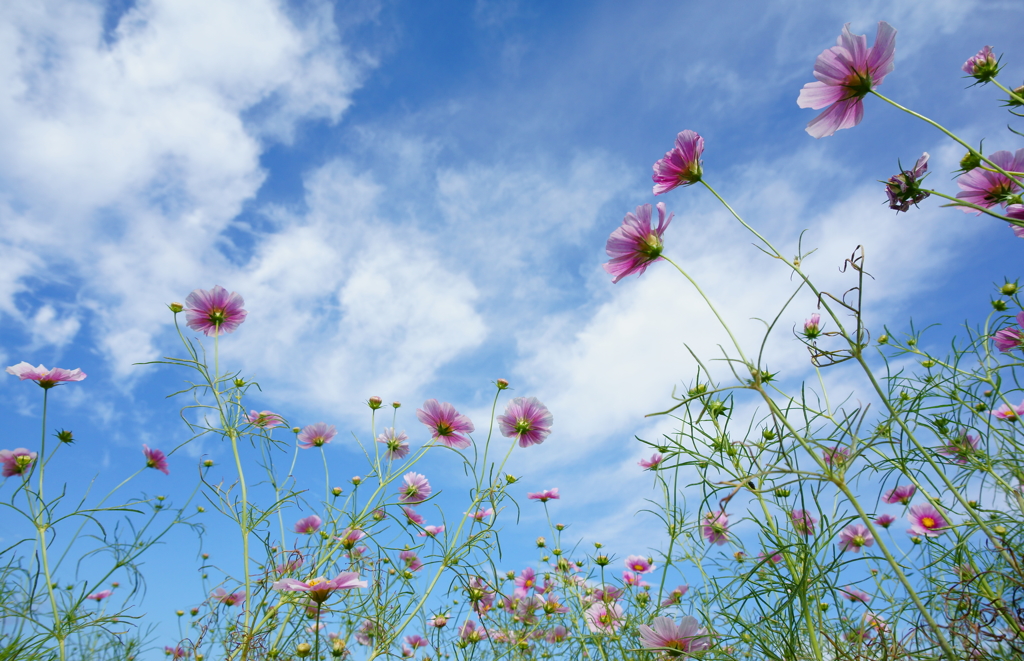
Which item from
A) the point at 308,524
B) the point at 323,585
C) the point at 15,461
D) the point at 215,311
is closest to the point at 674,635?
the point at 323,585

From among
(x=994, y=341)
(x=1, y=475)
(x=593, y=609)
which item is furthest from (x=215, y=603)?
(x=994, y=341)

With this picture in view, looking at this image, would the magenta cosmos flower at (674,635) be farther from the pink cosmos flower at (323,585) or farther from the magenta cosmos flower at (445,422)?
the magenta cosmos flower at (445,422)

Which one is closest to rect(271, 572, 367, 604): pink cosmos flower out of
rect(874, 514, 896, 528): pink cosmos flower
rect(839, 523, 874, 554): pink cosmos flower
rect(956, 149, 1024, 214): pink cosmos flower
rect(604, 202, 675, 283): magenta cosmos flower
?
rect(604, 202, 675, 283): magenta cosmos flower

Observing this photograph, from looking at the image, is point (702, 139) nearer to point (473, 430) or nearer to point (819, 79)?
point (819, 79)

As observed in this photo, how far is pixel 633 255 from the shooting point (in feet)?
3.21

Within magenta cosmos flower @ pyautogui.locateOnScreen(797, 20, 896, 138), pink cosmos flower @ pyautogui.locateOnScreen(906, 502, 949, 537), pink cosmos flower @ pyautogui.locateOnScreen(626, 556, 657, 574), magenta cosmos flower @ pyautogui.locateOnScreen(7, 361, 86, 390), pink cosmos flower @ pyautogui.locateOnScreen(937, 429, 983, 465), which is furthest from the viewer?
pink cosmos flower @ pyautogui.locateOnScreen(626, 556, 657, 574)

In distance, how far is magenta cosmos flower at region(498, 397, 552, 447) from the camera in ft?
5.45

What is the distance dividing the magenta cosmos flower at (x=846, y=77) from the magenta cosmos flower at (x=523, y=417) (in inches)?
42.1

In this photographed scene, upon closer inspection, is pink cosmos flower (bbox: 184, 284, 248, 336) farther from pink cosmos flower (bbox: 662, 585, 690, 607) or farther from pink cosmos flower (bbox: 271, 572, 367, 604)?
pink cosmos flower (bbox: 662, 585, 690, 607)

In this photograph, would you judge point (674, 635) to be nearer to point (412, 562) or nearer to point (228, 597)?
point (412, 562)

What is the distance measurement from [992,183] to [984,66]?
22 centimetres

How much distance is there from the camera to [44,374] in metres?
1.40

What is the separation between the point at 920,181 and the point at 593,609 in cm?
154

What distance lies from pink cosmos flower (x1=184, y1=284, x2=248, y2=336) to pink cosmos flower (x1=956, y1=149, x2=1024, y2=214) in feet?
6.12
